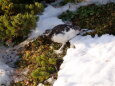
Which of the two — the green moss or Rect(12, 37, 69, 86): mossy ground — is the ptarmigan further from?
the green moss

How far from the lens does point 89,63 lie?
21.9 ft

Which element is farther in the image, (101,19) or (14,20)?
(101,19)

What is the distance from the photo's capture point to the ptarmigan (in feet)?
25.3

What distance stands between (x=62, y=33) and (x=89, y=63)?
4.74 feet

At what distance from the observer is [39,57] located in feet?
23.2

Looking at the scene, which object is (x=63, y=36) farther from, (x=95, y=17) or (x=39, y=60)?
(x=95, y=17)

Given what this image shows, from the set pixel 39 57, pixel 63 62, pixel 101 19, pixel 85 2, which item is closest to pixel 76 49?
pixel 63 62

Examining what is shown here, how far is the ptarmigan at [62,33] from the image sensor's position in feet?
25.3

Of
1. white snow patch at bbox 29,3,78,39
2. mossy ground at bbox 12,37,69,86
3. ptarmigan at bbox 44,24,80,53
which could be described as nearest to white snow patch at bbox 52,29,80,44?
ptarmigan at bbox 44,24,80,53

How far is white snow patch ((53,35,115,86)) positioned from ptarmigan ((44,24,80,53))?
0.66 feet

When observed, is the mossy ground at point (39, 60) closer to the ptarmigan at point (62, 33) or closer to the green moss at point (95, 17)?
the ptarmigan at point (62, 33)

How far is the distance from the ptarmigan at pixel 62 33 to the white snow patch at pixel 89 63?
0.20 m

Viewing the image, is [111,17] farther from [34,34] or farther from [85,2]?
[34,34]

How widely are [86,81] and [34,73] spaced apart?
1289 mm
